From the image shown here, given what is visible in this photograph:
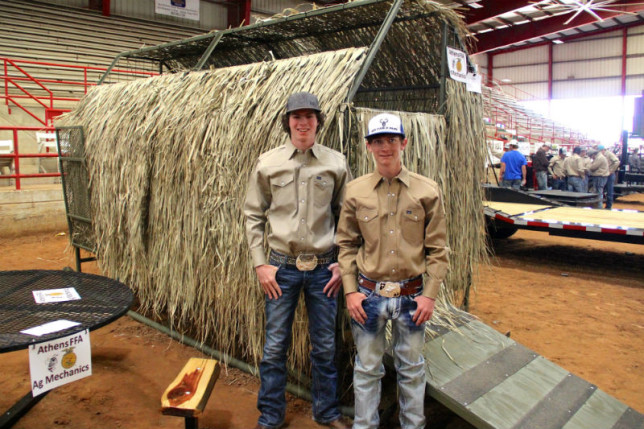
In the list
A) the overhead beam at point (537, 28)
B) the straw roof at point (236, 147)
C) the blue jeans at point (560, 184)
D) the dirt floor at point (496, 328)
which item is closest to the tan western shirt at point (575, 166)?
the blue jeans at point (560, 184)

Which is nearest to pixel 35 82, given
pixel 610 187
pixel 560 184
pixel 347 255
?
pixel 347 255

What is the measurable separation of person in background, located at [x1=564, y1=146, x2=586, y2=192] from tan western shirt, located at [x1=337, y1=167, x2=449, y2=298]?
11962mm

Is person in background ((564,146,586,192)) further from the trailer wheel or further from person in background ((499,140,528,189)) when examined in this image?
the trailer wheel

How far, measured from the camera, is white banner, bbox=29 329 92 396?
225cm

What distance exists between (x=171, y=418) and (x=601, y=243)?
8474 millimetres

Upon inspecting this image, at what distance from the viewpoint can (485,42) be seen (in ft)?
82.1

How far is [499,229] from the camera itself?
28.3ft

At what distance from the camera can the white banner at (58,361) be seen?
2248 mm

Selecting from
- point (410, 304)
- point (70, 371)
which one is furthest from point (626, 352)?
point (70, 371)

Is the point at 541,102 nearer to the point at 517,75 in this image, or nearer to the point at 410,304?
the point at 517,75

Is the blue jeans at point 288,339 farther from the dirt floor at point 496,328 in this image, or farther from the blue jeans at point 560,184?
the blue jeans at point 560,184

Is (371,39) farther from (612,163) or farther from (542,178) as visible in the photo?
(542,178)

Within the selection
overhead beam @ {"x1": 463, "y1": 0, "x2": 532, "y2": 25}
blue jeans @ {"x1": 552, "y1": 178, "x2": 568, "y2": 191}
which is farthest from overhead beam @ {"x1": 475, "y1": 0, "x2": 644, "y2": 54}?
blue jeans @ {"x1": 552, "y1": 178, "x2": 568, "y2": 191}

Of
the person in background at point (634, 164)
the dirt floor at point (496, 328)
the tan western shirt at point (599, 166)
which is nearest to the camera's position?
the dirt floor at point (496, 328)
